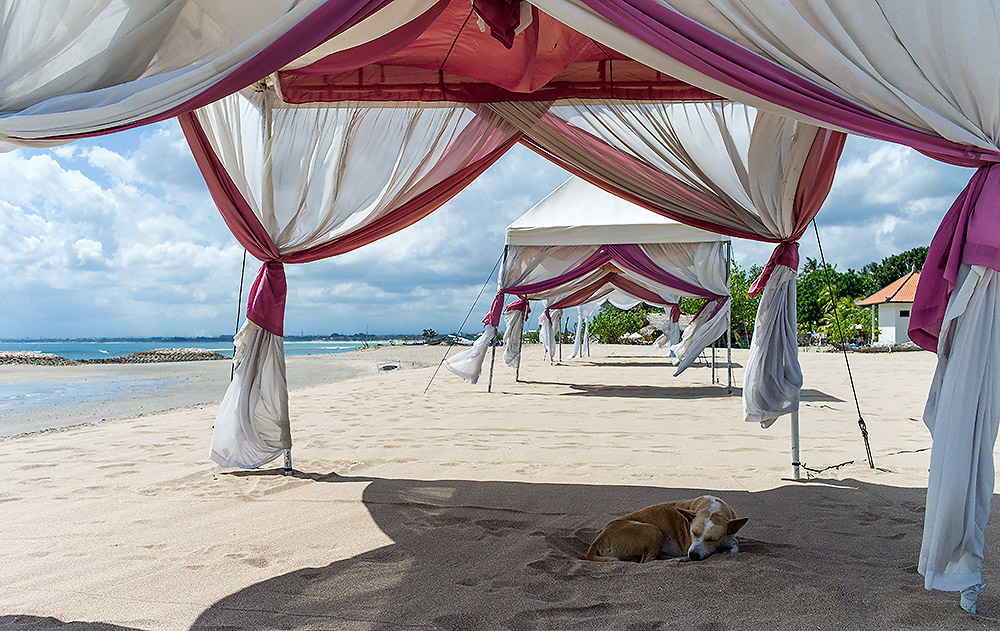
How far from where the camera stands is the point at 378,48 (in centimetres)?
276

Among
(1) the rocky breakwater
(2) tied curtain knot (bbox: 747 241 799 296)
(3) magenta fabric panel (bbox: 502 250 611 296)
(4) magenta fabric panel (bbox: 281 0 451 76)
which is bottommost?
(1) the rocky breakwater

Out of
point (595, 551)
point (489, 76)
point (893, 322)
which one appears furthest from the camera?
point (893, 322)

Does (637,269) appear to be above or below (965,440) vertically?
above

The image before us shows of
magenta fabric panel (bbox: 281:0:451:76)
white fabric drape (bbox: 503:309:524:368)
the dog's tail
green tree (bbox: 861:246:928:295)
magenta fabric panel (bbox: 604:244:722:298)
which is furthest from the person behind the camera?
green tree (bbox: 861:246:928:295)

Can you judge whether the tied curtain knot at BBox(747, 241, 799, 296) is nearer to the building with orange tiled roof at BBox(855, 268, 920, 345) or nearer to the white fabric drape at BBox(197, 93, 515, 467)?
the white fabric drape at BBox(197, 93, 515, 467)

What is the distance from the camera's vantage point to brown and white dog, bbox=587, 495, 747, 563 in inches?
95.1

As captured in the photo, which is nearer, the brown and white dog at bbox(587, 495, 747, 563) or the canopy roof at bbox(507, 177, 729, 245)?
the brown and white dog at bbox(587, 495, 747, 563)

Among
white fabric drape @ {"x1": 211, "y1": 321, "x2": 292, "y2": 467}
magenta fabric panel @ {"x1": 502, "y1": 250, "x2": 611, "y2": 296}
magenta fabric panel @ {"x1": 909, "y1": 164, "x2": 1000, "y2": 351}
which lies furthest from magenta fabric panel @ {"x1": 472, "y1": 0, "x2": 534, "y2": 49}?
magenta fabric panel @ {"x1": 502, "y1": 250, "x2": 611, "y2": 296}

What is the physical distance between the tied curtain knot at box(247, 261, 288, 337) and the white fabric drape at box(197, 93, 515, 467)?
77 mm

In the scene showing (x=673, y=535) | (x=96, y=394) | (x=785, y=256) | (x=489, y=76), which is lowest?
(x=96, y=394)

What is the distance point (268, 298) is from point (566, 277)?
5.58m

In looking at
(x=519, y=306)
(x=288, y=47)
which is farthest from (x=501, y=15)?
(x=519, y=306)

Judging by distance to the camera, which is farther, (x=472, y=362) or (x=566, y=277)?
(x=566, y=277)

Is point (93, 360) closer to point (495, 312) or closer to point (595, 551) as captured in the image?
point (495, 312)
